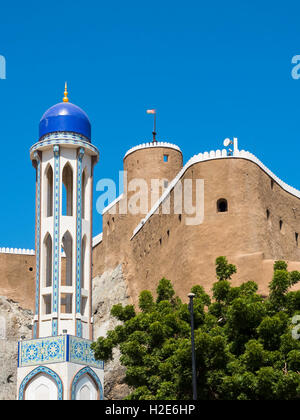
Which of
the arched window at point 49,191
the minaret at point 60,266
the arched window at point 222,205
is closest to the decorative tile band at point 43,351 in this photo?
the minaret at point 60,266

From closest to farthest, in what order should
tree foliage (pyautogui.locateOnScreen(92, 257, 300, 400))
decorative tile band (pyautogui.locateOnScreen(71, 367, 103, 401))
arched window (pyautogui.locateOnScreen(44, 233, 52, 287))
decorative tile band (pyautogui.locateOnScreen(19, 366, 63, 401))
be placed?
tree foliage (pyautogui.locateOnScreen(92, 257, 300, 400))
decorative tile band (pyautogui.locateOnScreen(19, 366, 63, 401))
decorative tile band (pyautogui.locateOnScreen(71, 367, 103, 401))
arched window (pyautogui.locateOnScreen(44, 233, 52, 287))

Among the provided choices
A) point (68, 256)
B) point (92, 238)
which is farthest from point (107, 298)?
point (68, 256)

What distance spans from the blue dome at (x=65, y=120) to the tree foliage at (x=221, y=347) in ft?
19.5

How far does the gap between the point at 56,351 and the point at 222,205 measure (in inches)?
315

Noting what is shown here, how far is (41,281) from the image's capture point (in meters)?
20.3

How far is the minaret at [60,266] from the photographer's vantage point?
1883 cm

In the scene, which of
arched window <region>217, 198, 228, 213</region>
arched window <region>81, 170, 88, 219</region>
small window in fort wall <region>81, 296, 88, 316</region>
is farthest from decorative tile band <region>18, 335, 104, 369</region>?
arched window <region>217, 198, 228, 213</region>

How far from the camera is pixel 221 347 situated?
15.7 metres

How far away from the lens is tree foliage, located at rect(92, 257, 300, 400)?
1519 centimetres

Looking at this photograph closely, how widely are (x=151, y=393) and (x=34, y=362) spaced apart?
12.8 feet

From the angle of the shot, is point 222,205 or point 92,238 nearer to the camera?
point 222,205

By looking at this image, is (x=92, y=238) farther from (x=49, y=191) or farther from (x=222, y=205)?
(x=222, y=205)

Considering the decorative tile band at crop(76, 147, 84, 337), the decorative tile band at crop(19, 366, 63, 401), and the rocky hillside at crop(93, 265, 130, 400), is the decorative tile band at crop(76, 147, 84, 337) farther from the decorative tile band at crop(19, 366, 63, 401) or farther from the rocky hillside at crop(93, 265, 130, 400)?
the rocky hillside at crop(93, 265, 130, 400)

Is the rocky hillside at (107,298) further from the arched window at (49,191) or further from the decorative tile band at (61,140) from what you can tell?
the decorative tile band at (61,140)
